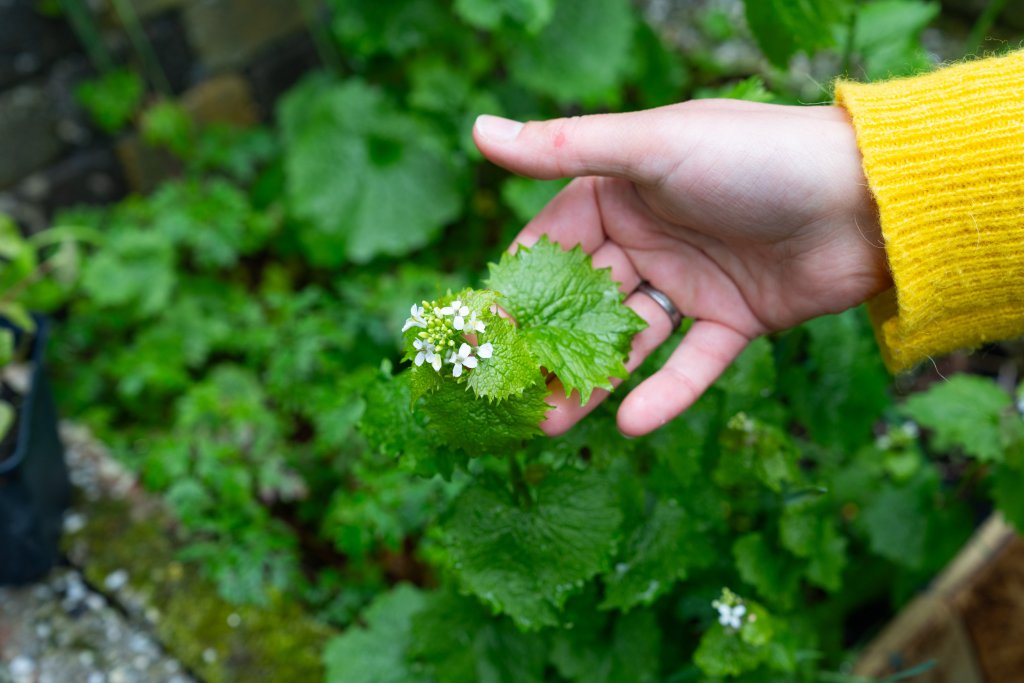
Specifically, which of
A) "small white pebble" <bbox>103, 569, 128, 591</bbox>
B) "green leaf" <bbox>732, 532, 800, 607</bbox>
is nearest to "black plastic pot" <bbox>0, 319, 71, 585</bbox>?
"small white pebble" <bbox>103, 569, 128, 591</bbox>

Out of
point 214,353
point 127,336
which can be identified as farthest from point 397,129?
point 127,336

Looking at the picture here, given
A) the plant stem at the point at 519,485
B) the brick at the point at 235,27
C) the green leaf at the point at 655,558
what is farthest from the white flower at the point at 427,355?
the brick at the point at 235,27

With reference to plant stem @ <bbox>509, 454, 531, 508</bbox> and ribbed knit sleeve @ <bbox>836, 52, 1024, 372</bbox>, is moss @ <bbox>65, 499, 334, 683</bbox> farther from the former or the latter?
ribbed knit sleeve @ <bbox>836, 52, 1024, 372</bbox>

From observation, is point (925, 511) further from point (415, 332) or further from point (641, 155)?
point (415, 332)

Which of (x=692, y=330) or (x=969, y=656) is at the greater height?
(x=692, y=330)

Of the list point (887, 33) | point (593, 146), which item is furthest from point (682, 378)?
point (887, 33)

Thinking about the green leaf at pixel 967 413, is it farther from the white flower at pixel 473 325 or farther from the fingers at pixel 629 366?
the white flower at pixel 473 325
